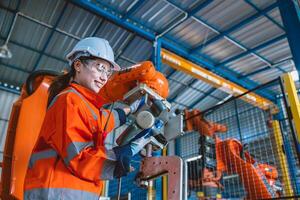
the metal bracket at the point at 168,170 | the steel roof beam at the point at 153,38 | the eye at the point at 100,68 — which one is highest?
the steel roof beam at the point at 153,38

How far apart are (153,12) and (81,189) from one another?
302 inches

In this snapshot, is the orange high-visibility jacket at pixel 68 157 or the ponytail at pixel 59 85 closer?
the orange high-visibility jacket at pixel 68 157

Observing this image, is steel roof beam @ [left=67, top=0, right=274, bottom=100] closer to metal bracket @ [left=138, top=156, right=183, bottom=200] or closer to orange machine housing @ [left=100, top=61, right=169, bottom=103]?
orange machine housing @ [left=100, top=61, right=169, bottom=103]

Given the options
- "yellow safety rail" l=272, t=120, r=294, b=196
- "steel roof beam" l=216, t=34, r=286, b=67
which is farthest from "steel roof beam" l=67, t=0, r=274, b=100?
"yellow safety rail" l=272, t=120, r=294, b=196

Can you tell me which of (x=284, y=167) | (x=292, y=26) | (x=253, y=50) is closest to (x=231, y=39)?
(x=253, y=50)

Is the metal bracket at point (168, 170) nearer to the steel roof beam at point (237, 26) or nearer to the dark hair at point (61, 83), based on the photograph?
the dark hair at point (61, 83)

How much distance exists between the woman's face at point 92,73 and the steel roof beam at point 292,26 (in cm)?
358

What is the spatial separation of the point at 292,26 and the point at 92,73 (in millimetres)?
4211

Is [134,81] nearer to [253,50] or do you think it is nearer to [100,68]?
[100,68]

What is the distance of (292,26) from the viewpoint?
4.73 m

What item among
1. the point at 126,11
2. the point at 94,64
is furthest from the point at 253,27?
the point at 94,64

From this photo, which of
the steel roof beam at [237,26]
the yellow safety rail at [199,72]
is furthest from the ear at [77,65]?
the steel roof beam at [237,26]

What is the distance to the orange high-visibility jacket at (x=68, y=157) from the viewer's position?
1404 mm

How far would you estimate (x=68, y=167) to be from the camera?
1.42m
